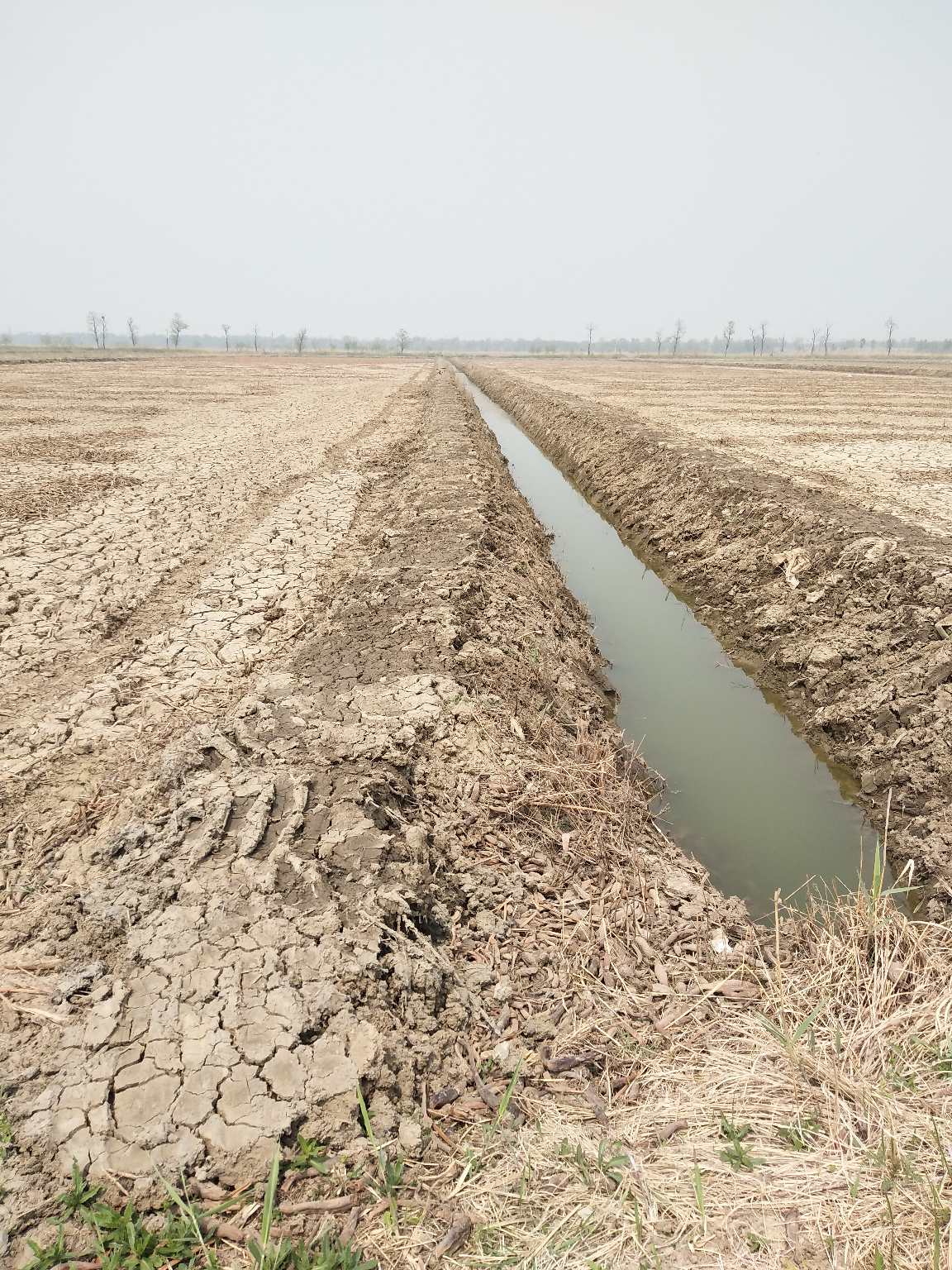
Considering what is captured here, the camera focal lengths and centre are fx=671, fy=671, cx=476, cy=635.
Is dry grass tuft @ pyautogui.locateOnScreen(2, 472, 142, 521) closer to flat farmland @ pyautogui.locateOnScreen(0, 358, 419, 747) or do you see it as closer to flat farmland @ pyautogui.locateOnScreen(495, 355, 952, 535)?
flat farmland @ pyautogui.locateOnScreen(0, 358, 419, 747)

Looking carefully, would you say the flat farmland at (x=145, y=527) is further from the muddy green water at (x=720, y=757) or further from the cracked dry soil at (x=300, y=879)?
the muddy green water at (x=720, y=757)

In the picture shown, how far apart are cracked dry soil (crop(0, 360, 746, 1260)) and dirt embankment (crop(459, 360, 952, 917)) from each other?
6.48 feet

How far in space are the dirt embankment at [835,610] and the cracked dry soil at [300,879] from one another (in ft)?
A: 6.48

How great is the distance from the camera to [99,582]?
7.44 meters

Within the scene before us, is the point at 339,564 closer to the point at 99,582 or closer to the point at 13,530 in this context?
the point at 99,582

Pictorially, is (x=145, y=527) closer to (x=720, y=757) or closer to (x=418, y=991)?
(x=720, y=757)

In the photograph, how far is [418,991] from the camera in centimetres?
274

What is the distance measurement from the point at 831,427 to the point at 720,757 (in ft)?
57.3

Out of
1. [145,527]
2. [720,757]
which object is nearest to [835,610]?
[720,757]

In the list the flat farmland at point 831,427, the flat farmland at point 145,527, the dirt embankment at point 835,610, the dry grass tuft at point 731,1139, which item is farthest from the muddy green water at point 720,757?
the flat farmland at point 145,527

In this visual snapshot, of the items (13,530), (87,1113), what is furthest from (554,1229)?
(13,530)

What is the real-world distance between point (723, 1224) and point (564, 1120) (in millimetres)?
592

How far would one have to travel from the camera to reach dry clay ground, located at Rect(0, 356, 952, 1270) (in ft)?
6.81

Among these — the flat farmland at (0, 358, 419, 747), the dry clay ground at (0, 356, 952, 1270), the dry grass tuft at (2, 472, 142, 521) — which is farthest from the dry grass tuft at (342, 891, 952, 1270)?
the dry grass tuft at (2, 472, 142, 521)
